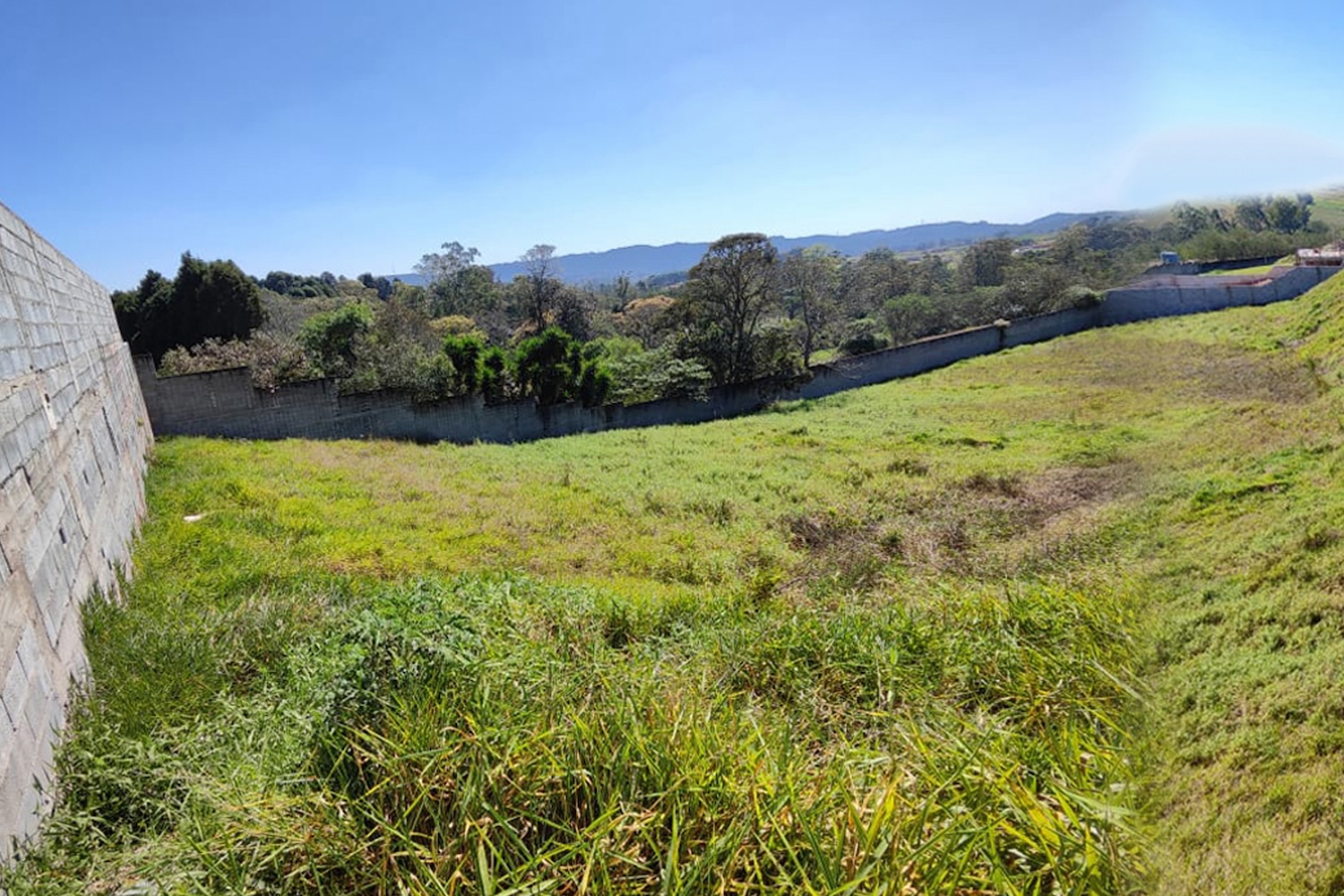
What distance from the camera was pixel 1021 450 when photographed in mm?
7180

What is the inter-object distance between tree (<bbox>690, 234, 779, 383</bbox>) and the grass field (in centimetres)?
1164

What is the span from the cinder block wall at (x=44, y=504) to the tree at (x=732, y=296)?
12.6m

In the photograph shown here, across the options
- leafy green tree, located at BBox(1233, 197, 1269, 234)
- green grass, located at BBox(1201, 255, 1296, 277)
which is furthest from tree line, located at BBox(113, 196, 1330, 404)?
green grass, located at BBox(1201, 255, 1296, 277)

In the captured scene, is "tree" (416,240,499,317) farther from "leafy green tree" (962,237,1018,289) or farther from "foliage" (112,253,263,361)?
"leafy green tree" (962,237,1018,289)

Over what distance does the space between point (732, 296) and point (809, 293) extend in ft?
→ 11.9

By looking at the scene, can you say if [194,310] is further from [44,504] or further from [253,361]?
[44,504]

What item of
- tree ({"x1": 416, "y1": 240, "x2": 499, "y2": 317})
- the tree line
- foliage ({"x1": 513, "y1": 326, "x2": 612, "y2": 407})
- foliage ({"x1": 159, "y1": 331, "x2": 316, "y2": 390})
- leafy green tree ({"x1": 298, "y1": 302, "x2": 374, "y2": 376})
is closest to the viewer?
the tree line

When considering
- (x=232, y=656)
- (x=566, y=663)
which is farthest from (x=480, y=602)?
(x=232, y=656)

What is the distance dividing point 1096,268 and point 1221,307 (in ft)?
10.2

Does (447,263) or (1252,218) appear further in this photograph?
(447,263)

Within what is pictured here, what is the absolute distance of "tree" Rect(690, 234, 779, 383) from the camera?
1570 centimetres

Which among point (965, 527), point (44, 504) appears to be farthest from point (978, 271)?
point (44, 504)

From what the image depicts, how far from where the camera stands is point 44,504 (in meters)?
2.54

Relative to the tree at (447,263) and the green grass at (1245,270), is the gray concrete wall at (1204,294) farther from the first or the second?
the tree at (447,263)
